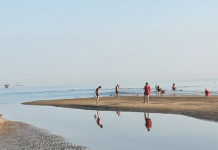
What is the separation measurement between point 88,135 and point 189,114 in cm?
1228

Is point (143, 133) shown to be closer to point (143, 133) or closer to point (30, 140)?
point (143, 133)

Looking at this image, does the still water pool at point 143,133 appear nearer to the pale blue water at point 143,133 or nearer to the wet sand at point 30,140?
the pale blue water at point 143,133

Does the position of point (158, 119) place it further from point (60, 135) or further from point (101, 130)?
point (60, 135)

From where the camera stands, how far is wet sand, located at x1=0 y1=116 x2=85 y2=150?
17688 mm

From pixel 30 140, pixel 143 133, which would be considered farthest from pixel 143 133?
pixel 30 140

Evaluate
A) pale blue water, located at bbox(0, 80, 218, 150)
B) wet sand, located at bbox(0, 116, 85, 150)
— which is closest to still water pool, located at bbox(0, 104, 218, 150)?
pale blue water, located at bbox(0, 80, 218, 150)

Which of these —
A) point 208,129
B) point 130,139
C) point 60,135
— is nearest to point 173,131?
point 208,129

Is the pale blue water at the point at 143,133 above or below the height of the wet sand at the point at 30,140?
above

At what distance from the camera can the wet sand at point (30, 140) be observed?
17.7 m

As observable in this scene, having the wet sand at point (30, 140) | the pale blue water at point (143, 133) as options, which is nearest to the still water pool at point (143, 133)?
the pale blue water at point (143, 133)

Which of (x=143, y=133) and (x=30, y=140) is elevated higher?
(x=143, y=133)

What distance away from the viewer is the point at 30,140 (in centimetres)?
2014

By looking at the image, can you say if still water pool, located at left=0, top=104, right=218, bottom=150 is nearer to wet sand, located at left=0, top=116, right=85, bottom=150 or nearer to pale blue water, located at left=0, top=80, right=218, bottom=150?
pale blue water, located at left=0, top=80, right=218, bottom=150

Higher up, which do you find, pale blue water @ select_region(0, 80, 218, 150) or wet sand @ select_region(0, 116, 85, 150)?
pale blue water @ select_region(0, 80, 218, 150)
